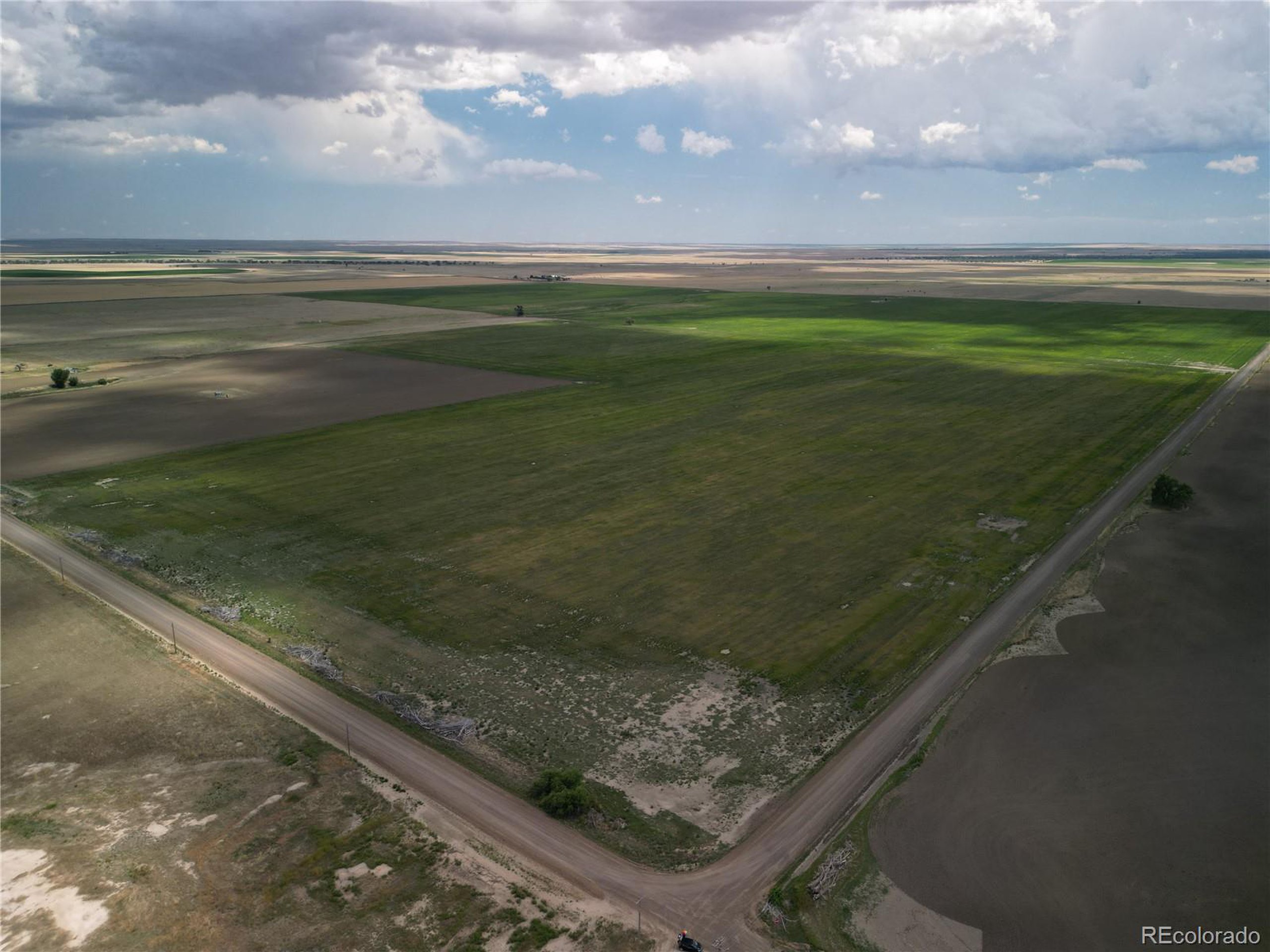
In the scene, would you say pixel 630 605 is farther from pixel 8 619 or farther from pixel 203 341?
pixel 203 341

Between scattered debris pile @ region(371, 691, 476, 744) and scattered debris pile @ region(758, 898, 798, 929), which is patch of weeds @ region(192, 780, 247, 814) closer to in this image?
scattered debris pile @ region(371, 691, 476, 744)

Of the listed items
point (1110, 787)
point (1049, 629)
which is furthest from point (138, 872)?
point (1049, 629)

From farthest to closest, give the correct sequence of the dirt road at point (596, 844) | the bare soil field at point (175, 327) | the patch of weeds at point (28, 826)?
1. the bare soil field at point (175, 327)
2. the patch of weeds at point (28, 826)
3. the dirt road at point (596, 844)

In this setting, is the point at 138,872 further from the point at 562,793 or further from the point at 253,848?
the point at 562,793

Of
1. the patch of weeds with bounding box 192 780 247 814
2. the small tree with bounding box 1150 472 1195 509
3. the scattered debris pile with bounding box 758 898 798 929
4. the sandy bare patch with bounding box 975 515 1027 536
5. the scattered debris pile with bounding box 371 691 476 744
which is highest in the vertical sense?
the small tree with bounding box 1150 472 1195 509

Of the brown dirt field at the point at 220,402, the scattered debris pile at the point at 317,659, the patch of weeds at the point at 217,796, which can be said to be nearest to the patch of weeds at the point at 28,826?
the patch of weeds at the point at 217,796

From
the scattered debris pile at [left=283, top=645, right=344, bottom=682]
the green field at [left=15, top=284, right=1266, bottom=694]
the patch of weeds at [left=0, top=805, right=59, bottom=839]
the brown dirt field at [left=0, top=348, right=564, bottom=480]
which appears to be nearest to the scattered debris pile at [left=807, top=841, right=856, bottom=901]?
the green field at [left=15, top=284, right=1266, bottom=694]

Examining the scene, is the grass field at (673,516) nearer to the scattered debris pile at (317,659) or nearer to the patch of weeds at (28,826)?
the scattered debris pile at (317,659)
